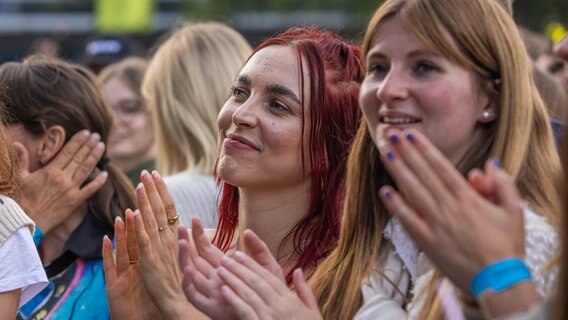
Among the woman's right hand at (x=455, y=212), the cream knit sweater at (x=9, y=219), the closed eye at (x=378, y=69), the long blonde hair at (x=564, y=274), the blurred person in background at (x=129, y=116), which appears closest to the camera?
the long blonde hair at (x=564, y=274)

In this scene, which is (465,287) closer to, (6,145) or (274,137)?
(274,137)

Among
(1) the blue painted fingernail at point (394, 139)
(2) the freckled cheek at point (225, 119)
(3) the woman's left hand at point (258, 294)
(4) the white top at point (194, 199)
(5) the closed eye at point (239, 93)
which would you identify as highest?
(1) the blue painted fingernail at point (394, 139)

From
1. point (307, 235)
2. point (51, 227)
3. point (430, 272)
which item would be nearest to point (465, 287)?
point (430, 272)

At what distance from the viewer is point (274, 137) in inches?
138

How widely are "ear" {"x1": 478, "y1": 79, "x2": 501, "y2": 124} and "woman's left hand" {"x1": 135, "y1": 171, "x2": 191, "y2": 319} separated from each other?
102cm

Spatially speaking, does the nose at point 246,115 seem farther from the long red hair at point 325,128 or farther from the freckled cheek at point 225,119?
Answer: the long red hair at point 325,128

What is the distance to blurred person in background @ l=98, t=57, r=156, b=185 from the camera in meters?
6.76

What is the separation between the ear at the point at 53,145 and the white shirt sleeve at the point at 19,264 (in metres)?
0.89

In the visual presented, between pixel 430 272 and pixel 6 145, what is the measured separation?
156 centimetres

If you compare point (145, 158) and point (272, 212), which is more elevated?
point (272, 212)

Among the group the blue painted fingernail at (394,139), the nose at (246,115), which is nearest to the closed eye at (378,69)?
the blue painted fingernail at (394,139)

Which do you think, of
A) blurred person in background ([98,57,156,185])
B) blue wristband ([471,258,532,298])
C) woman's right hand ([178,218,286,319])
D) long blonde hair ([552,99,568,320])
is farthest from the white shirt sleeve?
blurred person in background ([98,57,156,185])

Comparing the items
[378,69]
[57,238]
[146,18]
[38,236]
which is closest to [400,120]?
[378,69]

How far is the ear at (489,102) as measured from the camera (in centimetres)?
271
